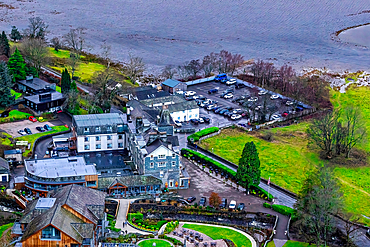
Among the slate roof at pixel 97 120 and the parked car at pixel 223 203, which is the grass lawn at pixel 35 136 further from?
the parked car at pixel 223 203

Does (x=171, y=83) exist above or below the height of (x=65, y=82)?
below

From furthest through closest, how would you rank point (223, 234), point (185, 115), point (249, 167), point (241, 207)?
point (185, 115)
point (249, 167)
point (241, 207)
point (223, 234)

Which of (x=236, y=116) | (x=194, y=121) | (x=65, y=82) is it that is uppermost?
(x=65, y=82)

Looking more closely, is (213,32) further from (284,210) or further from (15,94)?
(284,210)

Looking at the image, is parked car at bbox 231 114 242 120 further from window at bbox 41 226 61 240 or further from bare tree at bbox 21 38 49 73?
window at bbox 41 226 61 240

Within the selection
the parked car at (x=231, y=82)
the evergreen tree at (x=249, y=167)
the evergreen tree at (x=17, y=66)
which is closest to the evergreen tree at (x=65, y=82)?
the evergreen tree at (x=17, y=66)

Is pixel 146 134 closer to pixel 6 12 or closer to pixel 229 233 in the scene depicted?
pixel 229 233

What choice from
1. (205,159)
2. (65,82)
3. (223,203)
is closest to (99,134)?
(205,159)
